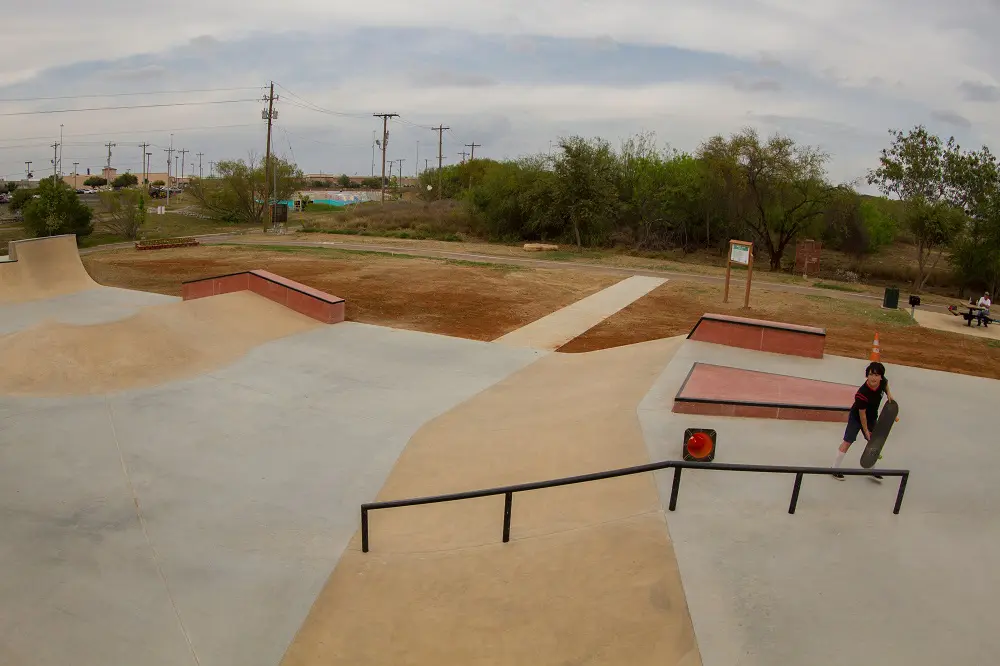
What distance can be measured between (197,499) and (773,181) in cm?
3431

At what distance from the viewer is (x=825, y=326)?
→ 1884 centimetres

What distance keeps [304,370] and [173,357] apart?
2.51 metres

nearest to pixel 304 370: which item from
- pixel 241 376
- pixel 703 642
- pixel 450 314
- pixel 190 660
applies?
pixel 241 376

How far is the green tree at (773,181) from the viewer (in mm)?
34969

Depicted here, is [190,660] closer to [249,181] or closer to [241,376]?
[241,376]

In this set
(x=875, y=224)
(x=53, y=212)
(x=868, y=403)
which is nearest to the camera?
(x=868, y=403)

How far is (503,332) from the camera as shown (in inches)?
665

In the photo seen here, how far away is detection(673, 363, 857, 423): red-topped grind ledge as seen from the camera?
926 centimetres

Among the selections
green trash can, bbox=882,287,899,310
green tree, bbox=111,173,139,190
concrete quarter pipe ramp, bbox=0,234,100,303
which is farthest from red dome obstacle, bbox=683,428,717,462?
green tree, bbox=111,173,139,190

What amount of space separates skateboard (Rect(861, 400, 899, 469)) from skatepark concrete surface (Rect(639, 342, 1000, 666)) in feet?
0.79

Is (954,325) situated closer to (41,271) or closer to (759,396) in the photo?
(759,396)

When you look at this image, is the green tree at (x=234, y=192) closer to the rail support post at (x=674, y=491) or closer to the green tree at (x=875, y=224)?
the green tree at (x=875, y=224)

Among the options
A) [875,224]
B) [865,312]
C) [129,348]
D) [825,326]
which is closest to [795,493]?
[129,348]

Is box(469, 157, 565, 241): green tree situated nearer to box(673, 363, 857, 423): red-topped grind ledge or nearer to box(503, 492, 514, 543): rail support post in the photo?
box(673, 363, 857, 423): red-topped grind ledge
